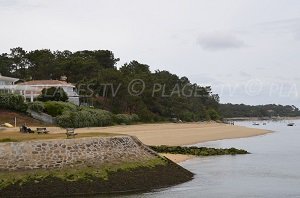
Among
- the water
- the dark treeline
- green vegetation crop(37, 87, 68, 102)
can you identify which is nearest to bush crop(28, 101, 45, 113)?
green vegetation crop(37, 87, 68, 102)

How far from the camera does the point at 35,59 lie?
127062mm

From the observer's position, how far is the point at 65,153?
90.4 feet

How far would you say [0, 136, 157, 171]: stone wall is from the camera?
26.5 meters

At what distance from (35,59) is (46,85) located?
3564 centimetres

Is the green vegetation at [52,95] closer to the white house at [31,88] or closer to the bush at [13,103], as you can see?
the white house at [31,88]

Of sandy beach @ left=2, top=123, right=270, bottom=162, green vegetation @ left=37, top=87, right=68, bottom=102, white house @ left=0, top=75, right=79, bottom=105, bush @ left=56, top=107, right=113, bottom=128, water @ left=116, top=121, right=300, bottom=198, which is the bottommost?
water @ left=116, top=121, right=300, bottom=198

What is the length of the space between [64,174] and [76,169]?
0.79 metres

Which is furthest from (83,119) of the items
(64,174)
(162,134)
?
(64,174)

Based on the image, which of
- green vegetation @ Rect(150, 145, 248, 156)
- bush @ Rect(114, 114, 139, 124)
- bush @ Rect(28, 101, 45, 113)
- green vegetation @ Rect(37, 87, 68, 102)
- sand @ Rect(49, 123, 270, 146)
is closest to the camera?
green vegetation @ Rect(150, 145, 248, 156)

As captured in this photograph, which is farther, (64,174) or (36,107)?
(36,107)

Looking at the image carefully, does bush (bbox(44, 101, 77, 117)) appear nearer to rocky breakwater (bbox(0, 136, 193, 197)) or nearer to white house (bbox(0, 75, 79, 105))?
white house (bbox(0, 75, 79, 105))

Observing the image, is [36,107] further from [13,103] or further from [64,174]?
[64,174]

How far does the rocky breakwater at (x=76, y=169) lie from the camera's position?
2572 centimetres

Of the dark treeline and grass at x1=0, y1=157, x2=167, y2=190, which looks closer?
grass at x1=0, y1=157, x2=167, y2=190
